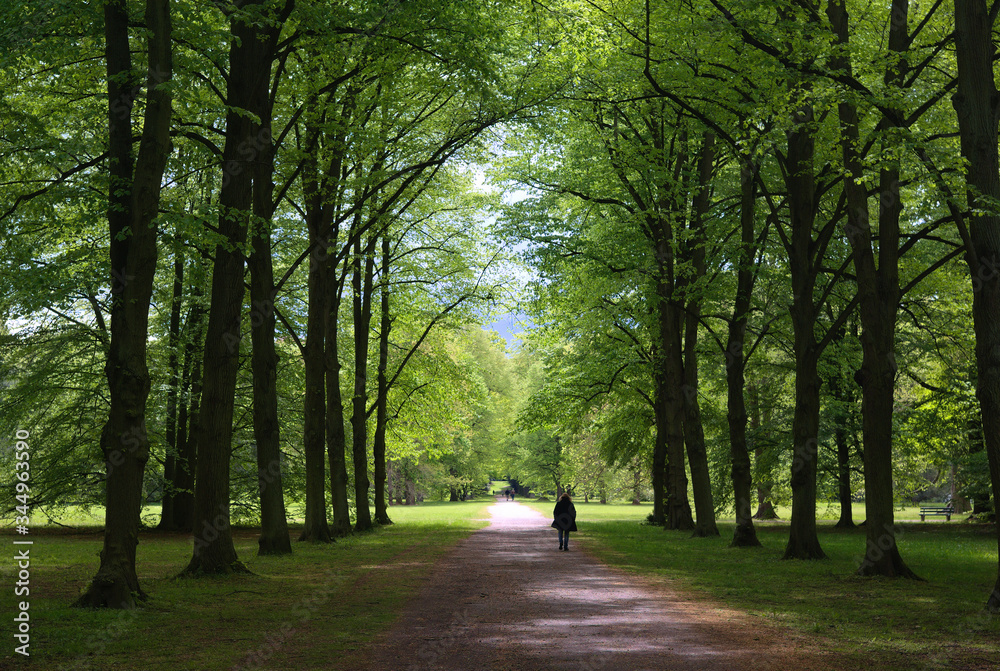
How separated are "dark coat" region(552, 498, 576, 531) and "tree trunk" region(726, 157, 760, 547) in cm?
411

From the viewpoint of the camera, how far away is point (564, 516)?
68.0 ft

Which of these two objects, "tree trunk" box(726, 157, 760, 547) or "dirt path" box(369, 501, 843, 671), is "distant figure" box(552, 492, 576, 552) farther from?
"dirt path" box(369, 501, 843, 671)

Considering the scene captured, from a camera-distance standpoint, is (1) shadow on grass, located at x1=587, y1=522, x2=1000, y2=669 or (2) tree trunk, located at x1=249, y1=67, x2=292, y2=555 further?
(2) tree trunk, located at x1=249, y1=67, x2=292, y2=555

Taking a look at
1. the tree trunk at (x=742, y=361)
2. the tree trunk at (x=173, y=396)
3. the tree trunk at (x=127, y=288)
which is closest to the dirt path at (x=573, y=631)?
the tree trunk at (x=127, y=288)

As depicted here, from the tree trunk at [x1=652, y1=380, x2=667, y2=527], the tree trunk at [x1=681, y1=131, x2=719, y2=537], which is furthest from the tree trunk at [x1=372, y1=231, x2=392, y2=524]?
the tree trunk at [x1=681, y1=131, x2=719, y2=537]

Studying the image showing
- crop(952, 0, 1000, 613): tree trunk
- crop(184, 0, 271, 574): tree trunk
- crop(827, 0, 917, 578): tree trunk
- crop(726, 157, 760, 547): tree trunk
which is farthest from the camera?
crop(726, 157, 760, 547): tree trunk

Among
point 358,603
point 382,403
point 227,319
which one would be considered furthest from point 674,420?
point 358,603

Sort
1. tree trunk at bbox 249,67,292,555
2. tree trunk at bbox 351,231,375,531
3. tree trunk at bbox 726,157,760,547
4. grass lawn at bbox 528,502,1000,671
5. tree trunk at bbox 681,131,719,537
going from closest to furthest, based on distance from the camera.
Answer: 1. grass lawn at bbox 528,502,1000,671
2. tree trunk at bbox 249,67,292,555
3. tree trunk at bbox 726,157,760,547
4. tree trunk at bbox 681,131,719,537
5. tree trunk at bbox 351,231,375,531

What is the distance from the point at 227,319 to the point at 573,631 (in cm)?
880

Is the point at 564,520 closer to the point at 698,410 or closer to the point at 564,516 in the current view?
the point at 564,516

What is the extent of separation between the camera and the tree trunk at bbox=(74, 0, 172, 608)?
9898mm

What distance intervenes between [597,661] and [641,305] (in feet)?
69.6

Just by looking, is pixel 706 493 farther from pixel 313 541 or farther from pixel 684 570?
pixel 313 541

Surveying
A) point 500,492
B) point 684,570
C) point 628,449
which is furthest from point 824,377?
point 500,492
